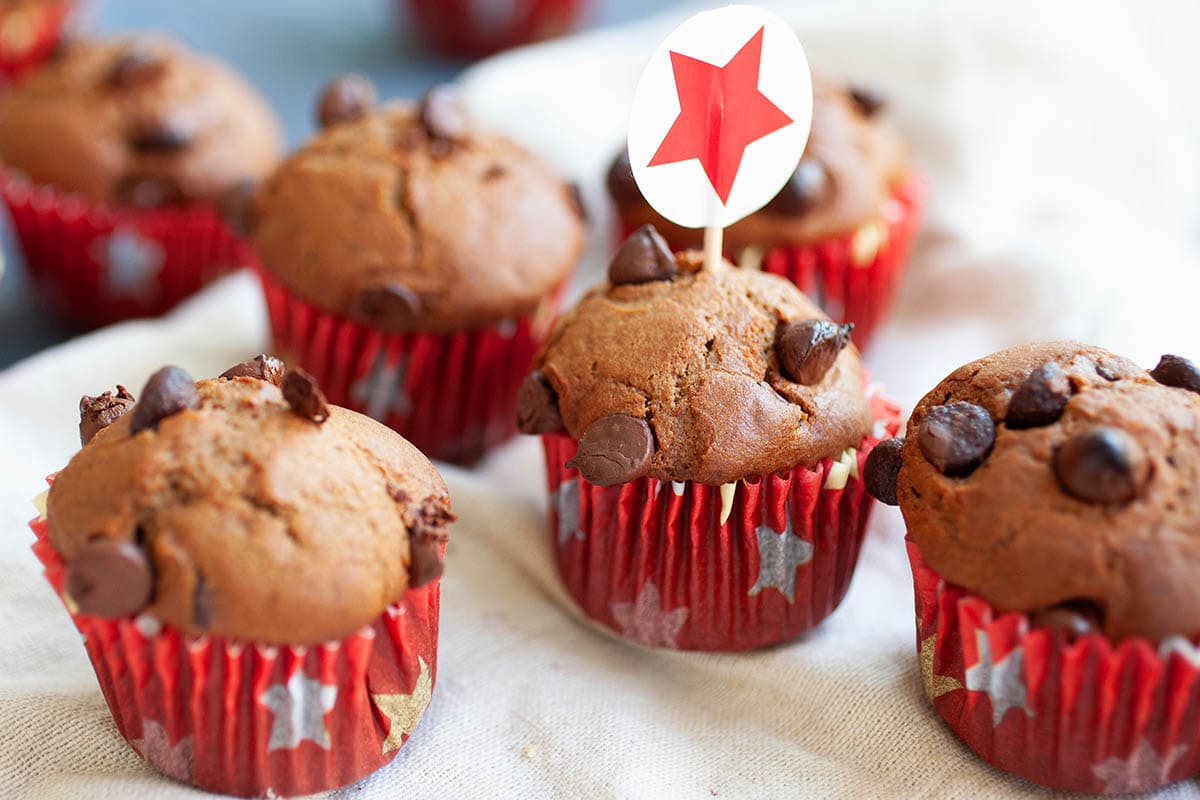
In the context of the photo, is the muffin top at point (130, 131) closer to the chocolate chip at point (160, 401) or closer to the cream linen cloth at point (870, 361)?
the cream linen cloth at point (870, 361)

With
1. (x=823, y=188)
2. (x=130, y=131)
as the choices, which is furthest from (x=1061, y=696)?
(x=130, y=131)

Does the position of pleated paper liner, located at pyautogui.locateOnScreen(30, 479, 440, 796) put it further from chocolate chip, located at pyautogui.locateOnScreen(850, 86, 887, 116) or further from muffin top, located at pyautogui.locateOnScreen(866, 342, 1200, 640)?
chocolate chip, located at pyautogui.locateOnScreen(850, 86, 887, 116)

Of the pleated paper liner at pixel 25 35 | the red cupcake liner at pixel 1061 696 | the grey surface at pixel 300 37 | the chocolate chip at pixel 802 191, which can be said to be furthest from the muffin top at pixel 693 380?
the pleated paper liner at pixel 25 35

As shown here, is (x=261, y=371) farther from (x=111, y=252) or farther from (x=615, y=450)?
(x=111, y=252)

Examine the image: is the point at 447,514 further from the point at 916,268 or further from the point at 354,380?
the point at 916,268

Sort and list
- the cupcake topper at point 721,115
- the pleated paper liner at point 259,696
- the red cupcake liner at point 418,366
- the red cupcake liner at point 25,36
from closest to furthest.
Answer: the pleated paper liner at point 259,696
the cupcake topper at point 721,115
the red cupcake liner at point 418,366
the red cupcake liner at point 25,36

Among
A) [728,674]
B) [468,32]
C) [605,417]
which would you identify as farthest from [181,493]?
[468,32]

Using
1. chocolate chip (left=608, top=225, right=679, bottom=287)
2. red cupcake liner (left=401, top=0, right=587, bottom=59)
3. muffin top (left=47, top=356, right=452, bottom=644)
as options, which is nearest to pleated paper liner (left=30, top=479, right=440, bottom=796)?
muffin top (left=47, top=356, right=452, bottom=644)
